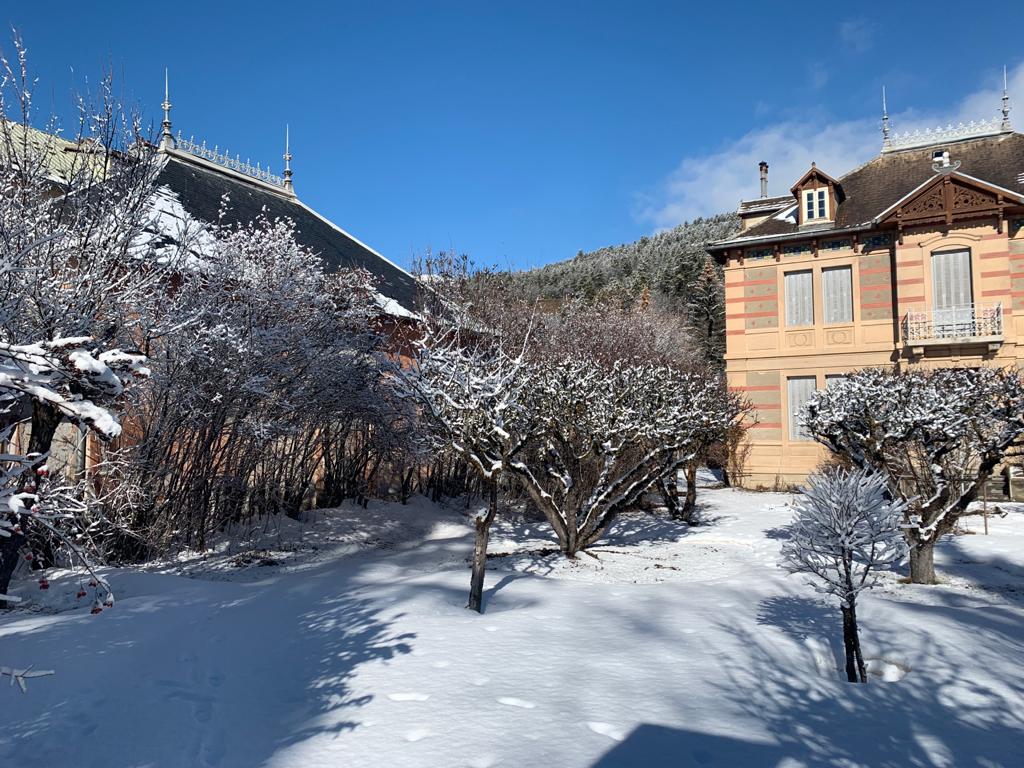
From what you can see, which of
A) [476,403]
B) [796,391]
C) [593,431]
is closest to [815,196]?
[796,391]

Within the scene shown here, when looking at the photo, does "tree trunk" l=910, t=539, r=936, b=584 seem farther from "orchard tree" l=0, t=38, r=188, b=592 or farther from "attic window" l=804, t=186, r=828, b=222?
"attic window" l=804, t=186, r=828, b=222

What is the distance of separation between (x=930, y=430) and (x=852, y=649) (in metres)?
4.79

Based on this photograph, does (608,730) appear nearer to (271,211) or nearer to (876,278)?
(876,278)

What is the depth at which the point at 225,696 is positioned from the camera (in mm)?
5137

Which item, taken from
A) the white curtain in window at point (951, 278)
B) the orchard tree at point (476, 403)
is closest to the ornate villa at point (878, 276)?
the white curtain in window at point (951, 278)

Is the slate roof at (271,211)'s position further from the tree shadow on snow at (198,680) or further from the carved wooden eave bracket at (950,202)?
the carved wooden eave bracket at (950,202)

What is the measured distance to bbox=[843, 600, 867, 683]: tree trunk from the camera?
572 cm

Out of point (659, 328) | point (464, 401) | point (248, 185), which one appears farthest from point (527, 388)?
point (659, 328)

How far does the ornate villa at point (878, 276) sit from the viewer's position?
16953 mm

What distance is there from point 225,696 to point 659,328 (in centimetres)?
2982

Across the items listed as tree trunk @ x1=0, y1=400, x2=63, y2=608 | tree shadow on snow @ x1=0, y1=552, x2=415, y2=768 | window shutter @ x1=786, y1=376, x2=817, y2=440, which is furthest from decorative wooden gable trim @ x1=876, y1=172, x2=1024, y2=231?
tree trunk @ x1=0, y1=400, x2=63, y2=608

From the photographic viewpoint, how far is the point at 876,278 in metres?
18.2

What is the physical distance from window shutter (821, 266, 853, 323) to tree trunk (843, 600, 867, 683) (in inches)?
579

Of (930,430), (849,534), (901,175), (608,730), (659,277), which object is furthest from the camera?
(659,277)
